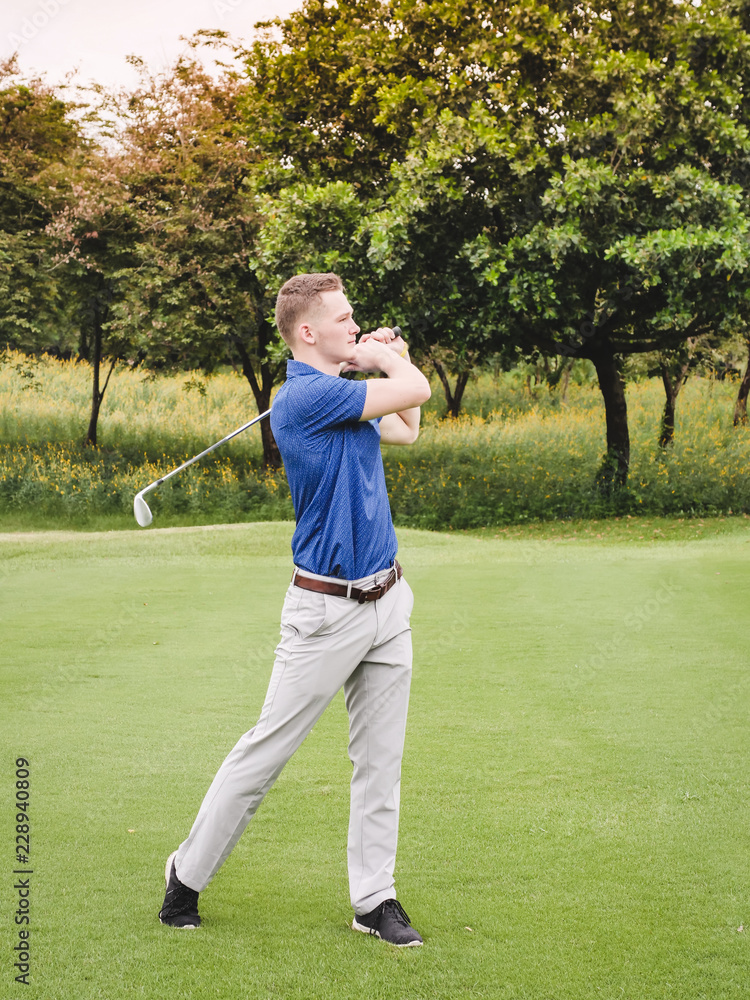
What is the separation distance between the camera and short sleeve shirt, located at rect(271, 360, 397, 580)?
2879 mm

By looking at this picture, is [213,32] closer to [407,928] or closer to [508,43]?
[508,43]

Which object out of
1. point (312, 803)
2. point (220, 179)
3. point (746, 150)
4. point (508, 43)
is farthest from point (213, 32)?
point (312, 803)

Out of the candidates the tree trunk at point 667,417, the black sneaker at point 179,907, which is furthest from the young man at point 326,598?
the tree trunk at point 667,417

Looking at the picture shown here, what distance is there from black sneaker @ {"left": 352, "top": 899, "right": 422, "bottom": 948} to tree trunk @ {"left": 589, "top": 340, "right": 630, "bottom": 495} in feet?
53.2

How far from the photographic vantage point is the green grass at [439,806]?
8.65 feet

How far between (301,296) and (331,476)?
60cm

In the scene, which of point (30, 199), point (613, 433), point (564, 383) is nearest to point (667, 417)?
point (613, 433)

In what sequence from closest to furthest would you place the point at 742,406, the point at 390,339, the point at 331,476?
the point at 331,476 → the point at 390,339 → the point at 742,406

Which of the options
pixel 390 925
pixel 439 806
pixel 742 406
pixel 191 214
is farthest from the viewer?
pixel 742 406

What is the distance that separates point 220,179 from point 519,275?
25.3 ft

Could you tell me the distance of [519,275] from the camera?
1499 centimetres

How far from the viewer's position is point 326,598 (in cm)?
289

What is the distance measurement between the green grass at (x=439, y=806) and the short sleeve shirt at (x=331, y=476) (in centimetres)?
114

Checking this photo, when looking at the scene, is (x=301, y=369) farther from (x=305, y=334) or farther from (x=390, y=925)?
(x=390, y=925)
